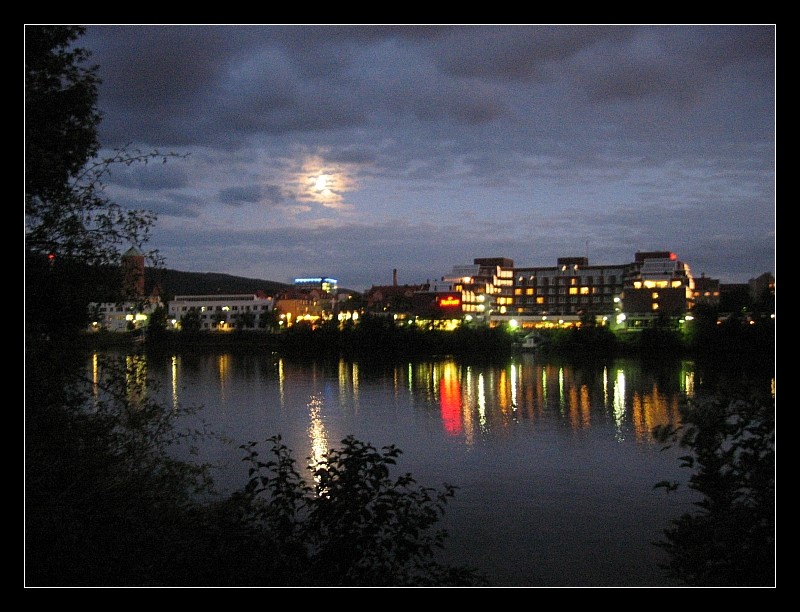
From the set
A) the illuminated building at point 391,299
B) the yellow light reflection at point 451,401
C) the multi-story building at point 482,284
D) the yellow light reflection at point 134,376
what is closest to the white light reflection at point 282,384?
the yellow light reflection at point 451,401

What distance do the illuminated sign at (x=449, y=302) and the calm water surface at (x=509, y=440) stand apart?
3160cm

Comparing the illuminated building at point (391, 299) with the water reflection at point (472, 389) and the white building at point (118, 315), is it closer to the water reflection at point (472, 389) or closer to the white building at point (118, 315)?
the water reflection at point (472, 389)

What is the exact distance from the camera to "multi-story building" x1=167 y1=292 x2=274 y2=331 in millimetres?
61906

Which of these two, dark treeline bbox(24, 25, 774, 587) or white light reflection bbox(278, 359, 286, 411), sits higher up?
dark treeline bbox(24, 25, 774, 587)

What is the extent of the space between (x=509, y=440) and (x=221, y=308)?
52442mm

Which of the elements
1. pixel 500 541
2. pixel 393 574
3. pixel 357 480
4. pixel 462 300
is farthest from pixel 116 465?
pixel 462 300

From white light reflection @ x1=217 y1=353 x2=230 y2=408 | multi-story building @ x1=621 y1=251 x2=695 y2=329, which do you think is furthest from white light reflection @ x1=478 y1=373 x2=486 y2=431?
multi-story building @ x1=621 y1=251 x2=695 y2=329

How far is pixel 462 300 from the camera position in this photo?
66.0 metres

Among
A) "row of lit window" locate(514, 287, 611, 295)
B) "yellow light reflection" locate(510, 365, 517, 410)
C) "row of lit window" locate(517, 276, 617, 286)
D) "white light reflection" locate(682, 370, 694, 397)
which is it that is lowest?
"yellow light reflection" locate(510, 365, 517, 410)

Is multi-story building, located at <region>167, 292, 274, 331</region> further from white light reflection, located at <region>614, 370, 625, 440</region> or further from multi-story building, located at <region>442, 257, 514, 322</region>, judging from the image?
white light reflection, located at <region>614, 370, 625, 440</region>

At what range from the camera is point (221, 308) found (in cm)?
6419

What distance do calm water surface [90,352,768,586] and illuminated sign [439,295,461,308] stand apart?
31.6 metres

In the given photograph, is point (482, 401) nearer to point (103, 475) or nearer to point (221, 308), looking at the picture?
point (103, 475)

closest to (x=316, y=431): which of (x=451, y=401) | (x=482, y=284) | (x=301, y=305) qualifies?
(x=451, y=401)
